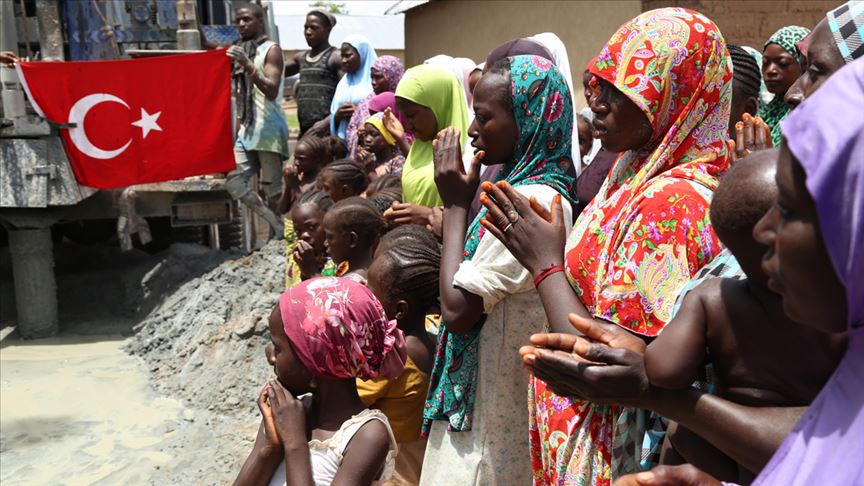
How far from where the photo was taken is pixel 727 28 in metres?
6.67

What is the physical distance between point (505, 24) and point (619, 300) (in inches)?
381

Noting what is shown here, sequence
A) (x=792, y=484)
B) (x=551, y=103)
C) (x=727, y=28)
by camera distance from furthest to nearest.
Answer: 1. (x=727, y=28)
2. (x=551, y=103)
3. (x=792, y=484)

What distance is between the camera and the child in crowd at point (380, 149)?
5.09 metres

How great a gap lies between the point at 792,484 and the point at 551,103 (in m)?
1.64

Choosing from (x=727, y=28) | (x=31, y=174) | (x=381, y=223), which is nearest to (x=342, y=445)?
(x=381, y=223)

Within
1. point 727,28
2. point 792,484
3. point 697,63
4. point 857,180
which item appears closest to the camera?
point 857,180

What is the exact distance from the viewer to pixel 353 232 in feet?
12.1

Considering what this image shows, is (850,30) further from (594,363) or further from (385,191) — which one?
(385,191)

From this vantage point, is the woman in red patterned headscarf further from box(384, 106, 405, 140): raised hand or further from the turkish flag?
the turkish flag

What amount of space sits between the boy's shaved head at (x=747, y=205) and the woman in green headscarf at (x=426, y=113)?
235 cm

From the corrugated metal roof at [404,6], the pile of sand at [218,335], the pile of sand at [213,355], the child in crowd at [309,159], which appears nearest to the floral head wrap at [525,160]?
the pile of sand at [213,355]

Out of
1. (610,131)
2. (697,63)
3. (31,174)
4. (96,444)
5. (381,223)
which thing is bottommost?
(96,444)

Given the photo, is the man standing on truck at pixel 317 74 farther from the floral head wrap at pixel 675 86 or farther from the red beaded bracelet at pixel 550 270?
the red beaded bracelet at pixel 550 270

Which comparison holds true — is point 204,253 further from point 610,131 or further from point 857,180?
point 857,180
